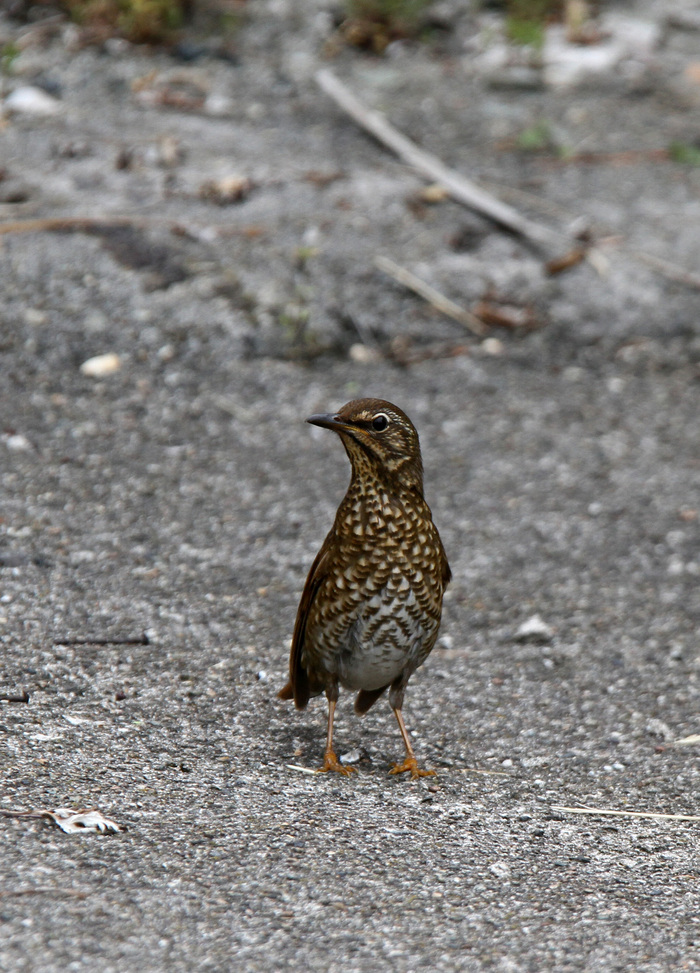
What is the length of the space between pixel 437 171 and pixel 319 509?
321cm

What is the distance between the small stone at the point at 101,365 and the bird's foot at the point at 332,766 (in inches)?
127

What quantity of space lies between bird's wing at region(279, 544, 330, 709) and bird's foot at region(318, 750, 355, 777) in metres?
0.24

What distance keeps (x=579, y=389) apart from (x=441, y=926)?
15.4 feet

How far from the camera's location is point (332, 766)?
4.10 m

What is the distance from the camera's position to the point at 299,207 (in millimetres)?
7820

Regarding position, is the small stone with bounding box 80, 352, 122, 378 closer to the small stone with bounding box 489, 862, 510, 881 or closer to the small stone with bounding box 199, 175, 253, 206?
the small stone with bounding box 199, 175, 253, 206

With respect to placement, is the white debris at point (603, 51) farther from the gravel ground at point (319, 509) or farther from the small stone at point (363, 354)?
the small stone at point (363, 354)

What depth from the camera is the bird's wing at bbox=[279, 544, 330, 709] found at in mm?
4230

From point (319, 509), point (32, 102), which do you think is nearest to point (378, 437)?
point (319, 509)

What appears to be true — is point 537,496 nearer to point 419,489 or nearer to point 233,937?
point 419,489

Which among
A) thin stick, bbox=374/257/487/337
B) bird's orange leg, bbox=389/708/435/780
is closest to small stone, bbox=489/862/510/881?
bird's orange leg, bbox=389/708/435/780

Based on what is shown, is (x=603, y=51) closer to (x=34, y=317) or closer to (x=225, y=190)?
(x=225, y=190)

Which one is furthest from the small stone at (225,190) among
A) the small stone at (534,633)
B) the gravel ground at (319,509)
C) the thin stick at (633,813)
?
the thin stick at (633,813)

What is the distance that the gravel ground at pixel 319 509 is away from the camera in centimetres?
315
